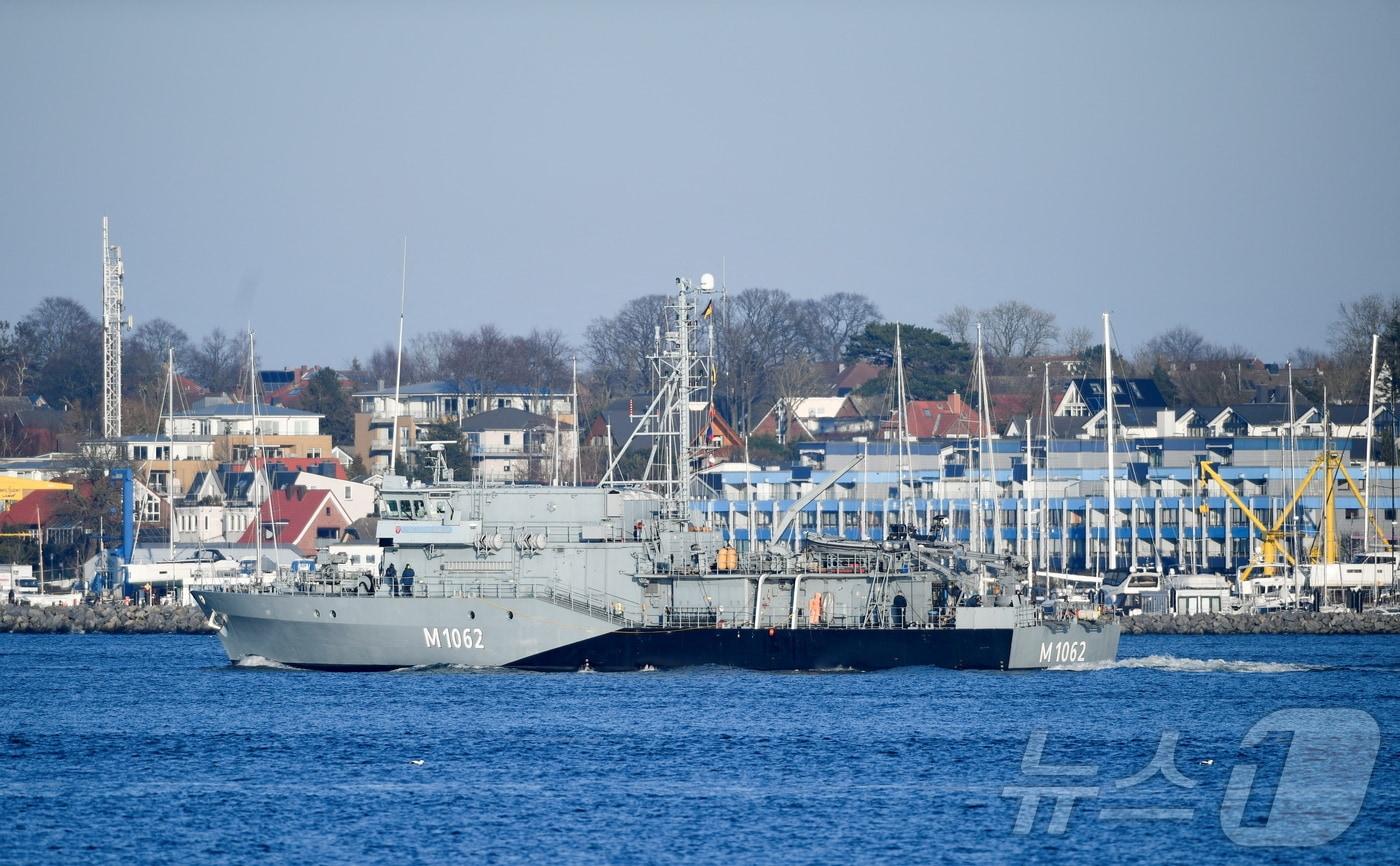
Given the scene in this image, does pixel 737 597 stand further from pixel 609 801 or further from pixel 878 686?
pixel 609 801

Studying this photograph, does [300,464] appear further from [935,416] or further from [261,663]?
[261,663]

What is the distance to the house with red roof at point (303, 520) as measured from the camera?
93.9 m

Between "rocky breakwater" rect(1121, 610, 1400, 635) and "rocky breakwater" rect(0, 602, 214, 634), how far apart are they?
3590cm

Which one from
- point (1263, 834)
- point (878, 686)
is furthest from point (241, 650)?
point (1263, 834)

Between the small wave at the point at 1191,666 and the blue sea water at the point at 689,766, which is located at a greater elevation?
the small wave at the point at 1191,666

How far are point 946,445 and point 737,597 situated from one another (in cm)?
5785

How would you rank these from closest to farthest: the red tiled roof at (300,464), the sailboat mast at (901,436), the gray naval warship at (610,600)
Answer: the gray naval warship at (610,600) → the sailboat mast at (901,436) → the red tiled roof at (300,464)

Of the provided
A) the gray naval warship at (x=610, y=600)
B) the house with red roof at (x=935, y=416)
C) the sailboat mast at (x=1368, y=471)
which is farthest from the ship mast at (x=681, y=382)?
the house with red roof at (x=935, y=416)

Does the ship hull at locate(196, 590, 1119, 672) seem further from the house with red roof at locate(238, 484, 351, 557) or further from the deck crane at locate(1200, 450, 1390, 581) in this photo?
the house with red roof at locate(238, 484, 351, 557)

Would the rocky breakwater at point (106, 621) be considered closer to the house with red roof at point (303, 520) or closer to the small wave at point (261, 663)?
the house with red roof at point (303, 520)

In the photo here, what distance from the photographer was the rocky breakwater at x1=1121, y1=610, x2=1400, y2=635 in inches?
2800

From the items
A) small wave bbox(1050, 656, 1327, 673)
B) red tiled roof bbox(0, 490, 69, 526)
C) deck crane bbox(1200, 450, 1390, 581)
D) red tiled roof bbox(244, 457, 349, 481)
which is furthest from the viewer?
red tiled roof bbox(244, 457, 349, 481)

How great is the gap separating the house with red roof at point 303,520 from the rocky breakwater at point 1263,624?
4124 centimetres

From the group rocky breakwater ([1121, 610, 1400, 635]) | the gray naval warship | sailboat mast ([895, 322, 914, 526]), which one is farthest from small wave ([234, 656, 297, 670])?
rocky breakwater ([1121, 610, 1400, 635])
